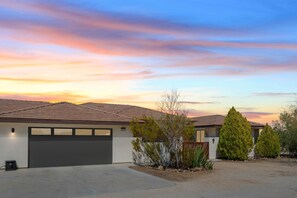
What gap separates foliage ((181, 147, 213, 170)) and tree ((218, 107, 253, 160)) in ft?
22.1

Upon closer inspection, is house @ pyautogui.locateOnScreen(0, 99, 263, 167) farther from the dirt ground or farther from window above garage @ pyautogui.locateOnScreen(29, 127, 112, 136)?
the dirt ground

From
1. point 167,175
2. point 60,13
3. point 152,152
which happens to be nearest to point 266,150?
point 152,152

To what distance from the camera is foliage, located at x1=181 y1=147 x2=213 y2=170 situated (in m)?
19.0

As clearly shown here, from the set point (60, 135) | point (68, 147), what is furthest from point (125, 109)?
point (60, 135)

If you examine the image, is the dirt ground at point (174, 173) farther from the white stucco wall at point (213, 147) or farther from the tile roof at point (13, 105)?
the white stucco wall at point (213, 147)

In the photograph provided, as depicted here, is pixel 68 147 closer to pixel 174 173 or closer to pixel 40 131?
pixel 40 131

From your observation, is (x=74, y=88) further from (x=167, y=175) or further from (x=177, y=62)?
(x=167, y=175)

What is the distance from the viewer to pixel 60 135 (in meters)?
20.4

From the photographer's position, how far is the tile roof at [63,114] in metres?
19.3

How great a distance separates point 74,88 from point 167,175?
9.26 meters

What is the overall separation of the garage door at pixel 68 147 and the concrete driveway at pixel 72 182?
3.86ft

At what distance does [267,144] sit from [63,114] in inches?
617

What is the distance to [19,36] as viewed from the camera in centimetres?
1558

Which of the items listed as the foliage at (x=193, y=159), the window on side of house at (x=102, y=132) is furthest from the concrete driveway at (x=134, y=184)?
the window on side of house at (x=102, y=132)
